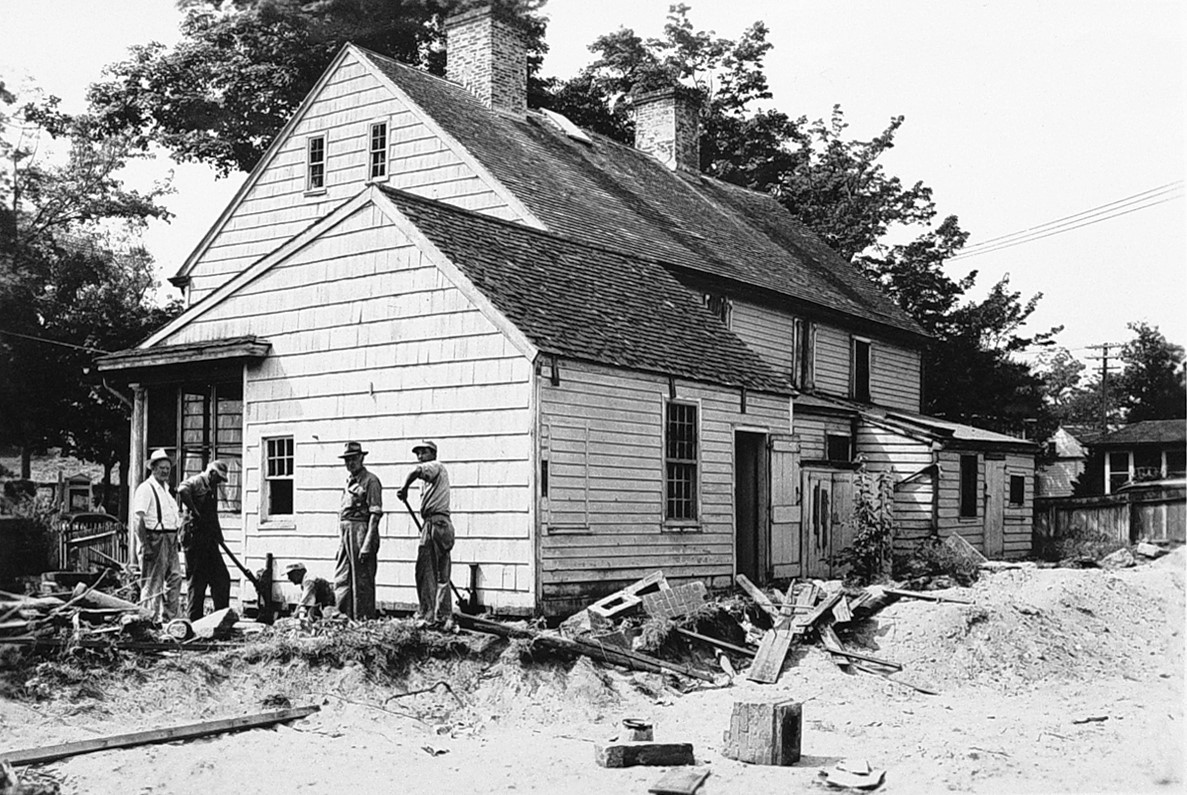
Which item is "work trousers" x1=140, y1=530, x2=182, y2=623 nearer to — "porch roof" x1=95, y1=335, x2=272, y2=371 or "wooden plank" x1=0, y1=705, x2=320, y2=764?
"porch roof" x1=95, y1=335, x2=272, y2=371

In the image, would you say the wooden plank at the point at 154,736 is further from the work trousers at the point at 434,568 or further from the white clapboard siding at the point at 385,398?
the white clapboard siding at the point at 385,398

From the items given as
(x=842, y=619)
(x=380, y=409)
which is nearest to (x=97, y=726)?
(x=380, y=409)

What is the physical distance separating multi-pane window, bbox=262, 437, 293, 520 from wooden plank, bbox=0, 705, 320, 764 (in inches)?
241

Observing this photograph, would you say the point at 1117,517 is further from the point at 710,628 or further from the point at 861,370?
the point at 710,628

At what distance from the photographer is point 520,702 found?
40.6 ft

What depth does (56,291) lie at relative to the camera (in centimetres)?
2995

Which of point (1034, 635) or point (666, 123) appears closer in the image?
point (1034, 635)

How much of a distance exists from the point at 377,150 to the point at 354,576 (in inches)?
450

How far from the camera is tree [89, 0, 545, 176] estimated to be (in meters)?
34.7

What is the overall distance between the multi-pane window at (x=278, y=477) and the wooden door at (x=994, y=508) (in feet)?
51.6

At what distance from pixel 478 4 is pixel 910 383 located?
1476cm

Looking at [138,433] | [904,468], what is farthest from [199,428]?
[904,468]

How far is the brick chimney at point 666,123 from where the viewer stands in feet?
108

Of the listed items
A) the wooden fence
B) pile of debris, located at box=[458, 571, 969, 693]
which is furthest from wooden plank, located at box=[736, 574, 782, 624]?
the wooden fence
